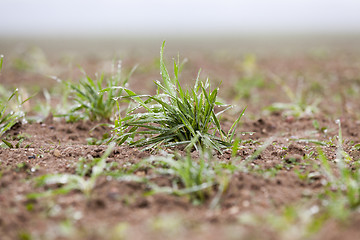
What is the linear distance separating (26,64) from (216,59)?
411 centimetres

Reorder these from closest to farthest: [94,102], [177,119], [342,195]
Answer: [342,195] < [177,119] < [94,102]

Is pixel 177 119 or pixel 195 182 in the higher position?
pixel 177 119

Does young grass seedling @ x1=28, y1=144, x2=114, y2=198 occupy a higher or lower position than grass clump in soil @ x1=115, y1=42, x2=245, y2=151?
lower

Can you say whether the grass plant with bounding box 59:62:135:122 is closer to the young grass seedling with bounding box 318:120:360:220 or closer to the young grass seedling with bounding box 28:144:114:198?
the young grass seedling with bounding box 28:144:114:198

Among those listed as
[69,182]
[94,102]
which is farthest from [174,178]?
[94,102]

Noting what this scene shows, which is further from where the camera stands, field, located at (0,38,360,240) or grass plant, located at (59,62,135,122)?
grass plant, located at (59,62,135,122)

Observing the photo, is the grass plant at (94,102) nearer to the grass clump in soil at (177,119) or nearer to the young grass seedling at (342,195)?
the grass clump in soil at (177,119)

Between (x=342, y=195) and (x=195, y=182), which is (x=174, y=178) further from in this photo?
(x=342, y=195)

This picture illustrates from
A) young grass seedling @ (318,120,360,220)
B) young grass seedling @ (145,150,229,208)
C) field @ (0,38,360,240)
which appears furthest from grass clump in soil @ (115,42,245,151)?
young grass seedling @ (318,120,360,220)

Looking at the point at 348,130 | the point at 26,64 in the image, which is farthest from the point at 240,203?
the point at 26,64

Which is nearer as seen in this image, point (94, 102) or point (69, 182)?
point (69, 182)

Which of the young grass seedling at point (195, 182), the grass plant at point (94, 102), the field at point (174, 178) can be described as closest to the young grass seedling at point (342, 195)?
the field at point (174, 178)

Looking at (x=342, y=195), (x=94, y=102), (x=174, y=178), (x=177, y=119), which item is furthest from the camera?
(x=94, y=102)

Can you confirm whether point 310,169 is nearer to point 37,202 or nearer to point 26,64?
point 37,202
